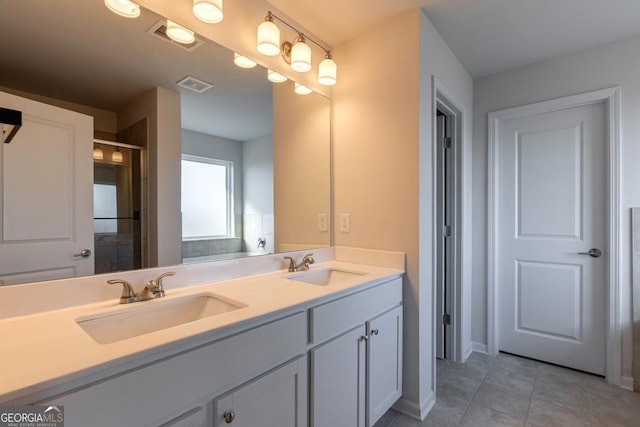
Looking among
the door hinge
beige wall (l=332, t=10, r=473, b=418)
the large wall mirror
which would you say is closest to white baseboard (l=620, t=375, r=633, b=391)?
the door hinge

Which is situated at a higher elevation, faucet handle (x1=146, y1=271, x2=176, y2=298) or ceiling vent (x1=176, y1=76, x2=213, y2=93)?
ceiling vent (x1=176, y1=76, x2=213, y2=93)

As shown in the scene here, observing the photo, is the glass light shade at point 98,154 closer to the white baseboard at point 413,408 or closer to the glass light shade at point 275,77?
the glass light shade at point 275,77

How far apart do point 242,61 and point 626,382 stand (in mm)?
3227

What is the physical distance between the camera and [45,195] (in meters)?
1.03

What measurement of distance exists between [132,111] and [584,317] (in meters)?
3.17

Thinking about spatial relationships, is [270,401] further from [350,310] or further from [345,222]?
[345,222]

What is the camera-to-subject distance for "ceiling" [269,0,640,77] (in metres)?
1.73

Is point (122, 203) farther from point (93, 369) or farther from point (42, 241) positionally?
point (93, 369)

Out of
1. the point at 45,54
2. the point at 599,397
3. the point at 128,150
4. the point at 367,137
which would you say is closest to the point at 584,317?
the point at 599,397

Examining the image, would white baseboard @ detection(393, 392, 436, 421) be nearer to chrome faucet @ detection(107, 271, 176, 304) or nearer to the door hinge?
the door hinge

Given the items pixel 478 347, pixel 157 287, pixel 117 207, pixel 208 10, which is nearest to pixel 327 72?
pixel 208 10

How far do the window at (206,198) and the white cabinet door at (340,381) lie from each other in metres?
0.78

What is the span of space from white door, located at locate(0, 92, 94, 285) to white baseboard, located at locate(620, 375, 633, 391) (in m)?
3.22

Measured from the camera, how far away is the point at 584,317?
7.39 feet
